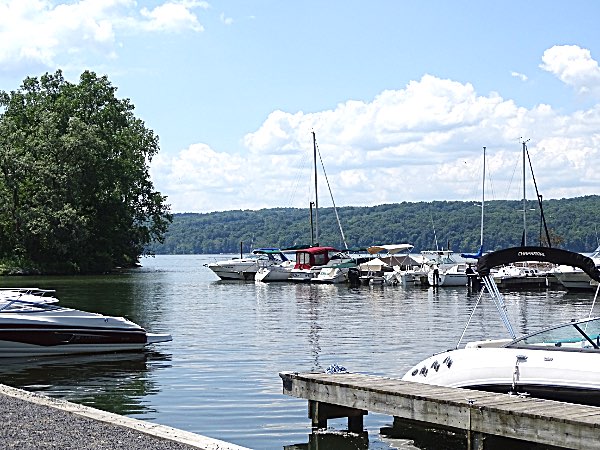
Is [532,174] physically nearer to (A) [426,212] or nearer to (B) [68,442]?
(B) [68,442]

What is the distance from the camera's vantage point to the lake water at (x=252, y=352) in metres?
17.1

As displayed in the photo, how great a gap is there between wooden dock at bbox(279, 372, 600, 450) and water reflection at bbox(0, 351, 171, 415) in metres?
3.95

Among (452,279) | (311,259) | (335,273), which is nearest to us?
(452,279)

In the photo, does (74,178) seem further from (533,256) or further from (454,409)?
(454,409)

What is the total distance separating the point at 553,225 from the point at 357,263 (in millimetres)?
71113

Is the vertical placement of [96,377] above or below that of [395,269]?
below

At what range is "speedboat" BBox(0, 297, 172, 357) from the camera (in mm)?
23828

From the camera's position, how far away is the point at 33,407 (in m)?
13.7

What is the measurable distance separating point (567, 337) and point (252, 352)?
43.8 feet

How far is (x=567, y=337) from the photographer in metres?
14.7

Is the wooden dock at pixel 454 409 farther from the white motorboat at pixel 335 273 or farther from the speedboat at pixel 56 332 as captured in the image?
the white motorboat at pixel 335 273

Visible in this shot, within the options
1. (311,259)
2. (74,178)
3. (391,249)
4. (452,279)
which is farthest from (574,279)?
(74,178)

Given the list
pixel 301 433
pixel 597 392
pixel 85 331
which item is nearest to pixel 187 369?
pixel 85 331

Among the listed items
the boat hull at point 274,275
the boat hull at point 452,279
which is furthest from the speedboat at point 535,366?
the boat hull at point 274,275
